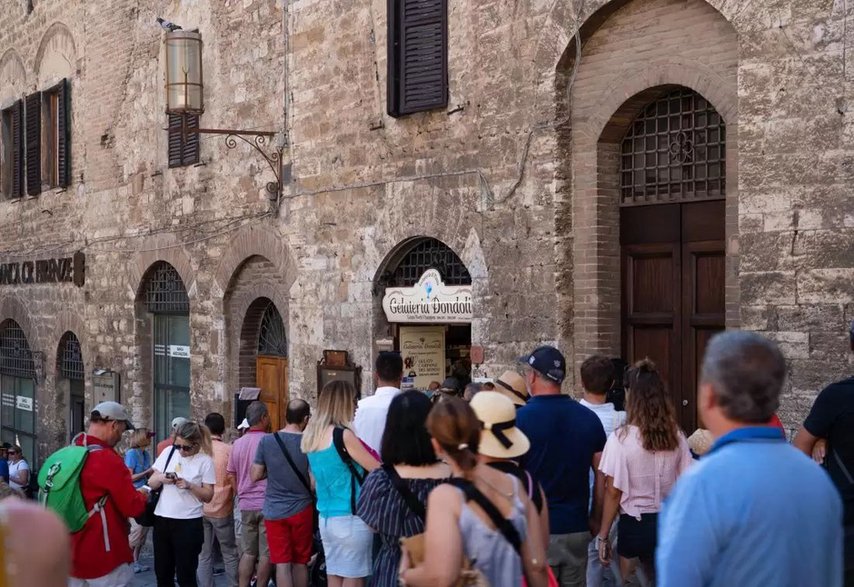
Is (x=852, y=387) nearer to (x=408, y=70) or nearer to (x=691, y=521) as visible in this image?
(x=691, y=521)

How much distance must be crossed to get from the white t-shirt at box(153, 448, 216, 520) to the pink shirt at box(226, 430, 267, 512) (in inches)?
7.1

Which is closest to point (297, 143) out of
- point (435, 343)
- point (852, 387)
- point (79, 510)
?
point (435, 343)

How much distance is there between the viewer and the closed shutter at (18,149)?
20297 mm

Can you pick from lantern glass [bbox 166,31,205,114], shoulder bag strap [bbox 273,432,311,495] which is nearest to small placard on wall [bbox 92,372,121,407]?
lantern glass [bbox 166,31,205,114]

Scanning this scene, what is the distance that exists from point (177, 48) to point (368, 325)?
164 inches

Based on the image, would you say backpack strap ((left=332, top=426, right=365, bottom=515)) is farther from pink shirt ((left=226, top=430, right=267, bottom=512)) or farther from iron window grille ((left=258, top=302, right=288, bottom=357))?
iron window grille ((left=258, top=302, right=288, bottom=357))

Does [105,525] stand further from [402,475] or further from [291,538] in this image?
[402,475]

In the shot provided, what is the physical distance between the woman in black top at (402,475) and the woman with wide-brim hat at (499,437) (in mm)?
261

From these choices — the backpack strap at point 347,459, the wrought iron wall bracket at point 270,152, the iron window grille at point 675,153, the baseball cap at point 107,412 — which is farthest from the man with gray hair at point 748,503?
the wrought iron wall bracket at point 270,152

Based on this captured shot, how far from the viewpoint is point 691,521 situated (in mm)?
3035

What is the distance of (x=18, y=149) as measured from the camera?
2039cm

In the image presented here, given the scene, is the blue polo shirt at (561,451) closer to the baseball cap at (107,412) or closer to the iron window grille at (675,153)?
the baseball cap at (107,412)

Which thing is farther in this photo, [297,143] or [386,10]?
[297,143]

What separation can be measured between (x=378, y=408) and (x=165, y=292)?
981 centimetres
